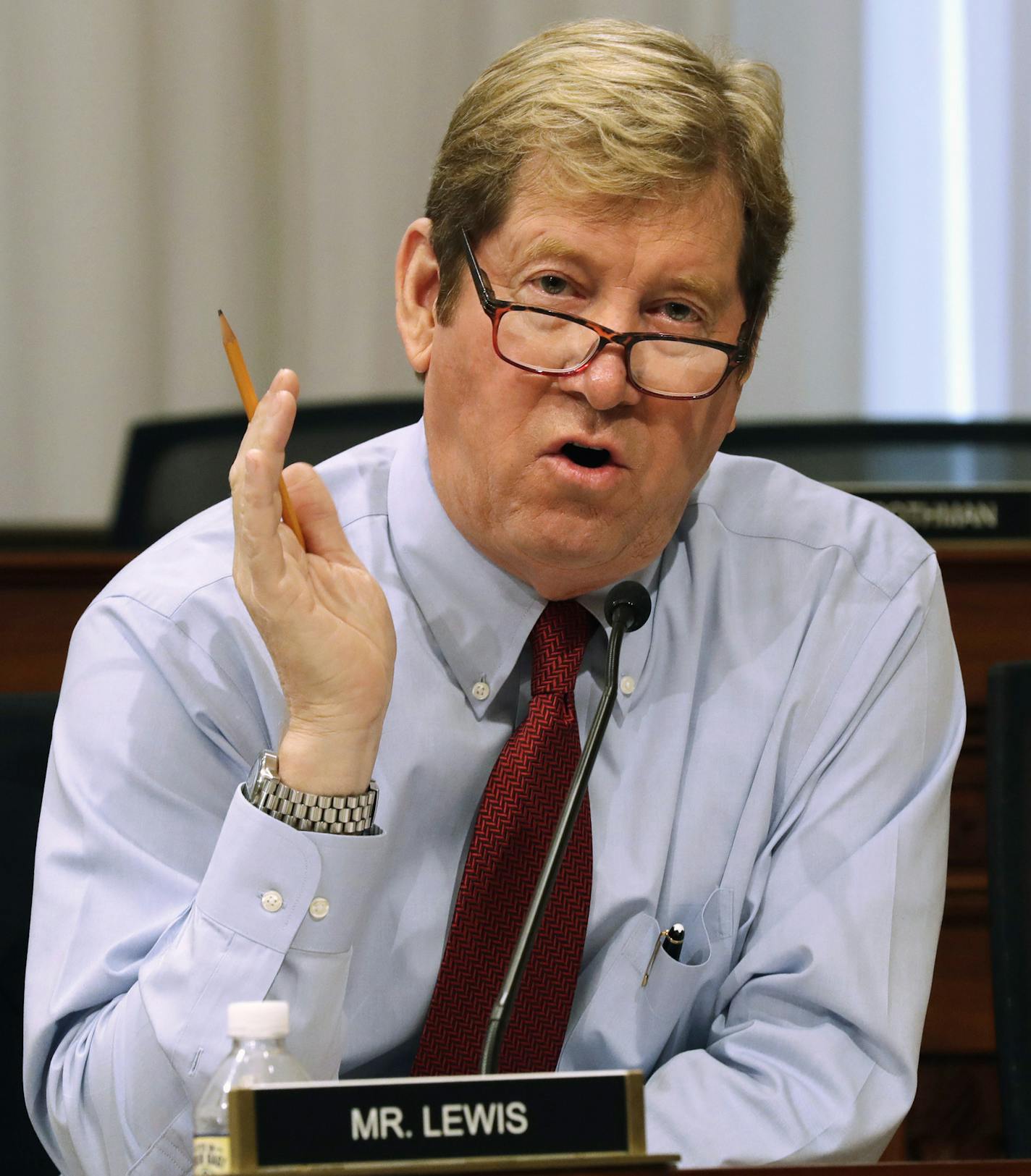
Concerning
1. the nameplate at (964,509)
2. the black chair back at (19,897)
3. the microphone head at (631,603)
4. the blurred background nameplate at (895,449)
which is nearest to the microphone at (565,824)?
the microphone head at (631,603)

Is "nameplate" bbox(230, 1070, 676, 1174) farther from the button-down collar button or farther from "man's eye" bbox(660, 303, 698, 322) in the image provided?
"man's eye" bbox(660, 303, 698, 322)

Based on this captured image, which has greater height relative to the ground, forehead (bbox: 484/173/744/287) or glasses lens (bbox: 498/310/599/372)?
forehead (bbox: 484/173/744/287)

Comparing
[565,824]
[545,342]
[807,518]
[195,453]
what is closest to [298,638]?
[565,824]

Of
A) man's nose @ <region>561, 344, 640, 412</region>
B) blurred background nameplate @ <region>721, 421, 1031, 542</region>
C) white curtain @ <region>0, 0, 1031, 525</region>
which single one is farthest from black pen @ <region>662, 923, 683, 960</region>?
white curtain @ <region>0, 0, 1031, 525</region>

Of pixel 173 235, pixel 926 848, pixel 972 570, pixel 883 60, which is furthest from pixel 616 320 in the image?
pixel 883 60

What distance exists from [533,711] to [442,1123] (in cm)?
56

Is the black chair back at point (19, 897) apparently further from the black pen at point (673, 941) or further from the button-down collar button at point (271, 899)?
the black pen at point (673, 941)

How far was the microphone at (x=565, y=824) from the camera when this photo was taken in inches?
37.1

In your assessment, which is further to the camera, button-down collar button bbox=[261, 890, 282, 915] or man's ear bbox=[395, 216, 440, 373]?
man's ear bbox=[395, 216, 440, 373]

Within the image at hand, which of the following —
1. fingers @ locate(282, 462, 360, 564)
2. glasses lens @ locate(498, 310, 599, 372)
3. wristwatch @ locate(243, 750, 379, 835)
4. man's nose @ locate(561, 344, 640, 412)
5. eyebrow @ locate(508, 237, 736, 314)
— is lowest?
wristwatch @ locate(243, 750, 379, 835)

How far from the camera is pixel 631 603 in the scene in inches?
45.5

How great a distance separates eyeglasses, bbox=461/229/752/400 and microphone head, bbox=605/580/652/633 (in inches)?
6.6

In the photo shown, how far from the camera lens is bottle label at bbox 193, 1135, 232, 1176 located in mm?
724

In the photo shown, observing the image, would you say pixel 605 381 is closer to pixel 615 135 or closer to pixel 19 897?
pixel 615 135
